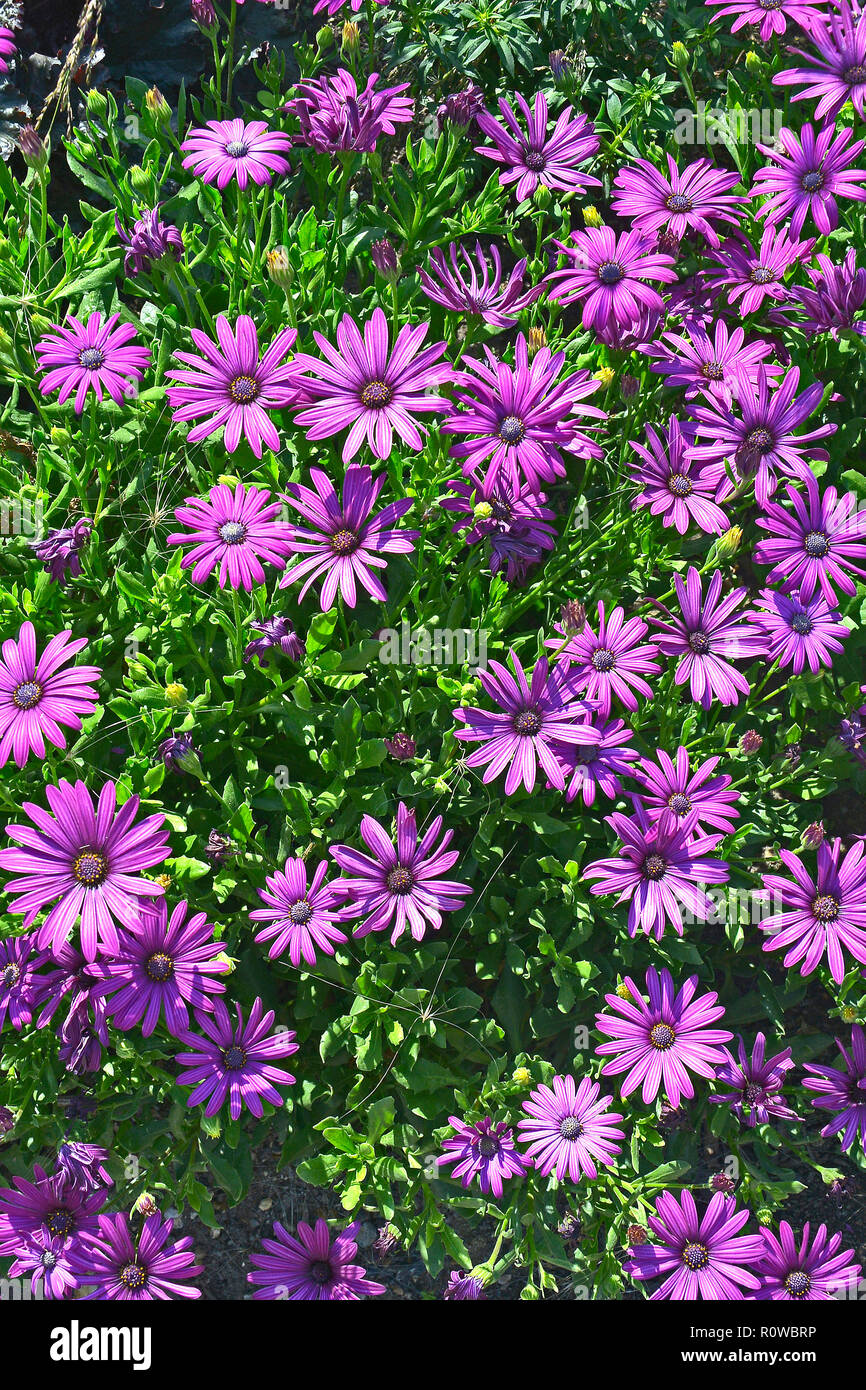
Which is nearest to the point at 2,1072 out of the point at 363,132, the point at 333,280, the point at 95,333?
the point at 95,333

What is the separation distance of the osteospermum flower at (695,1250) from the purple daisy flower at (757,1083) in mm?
218

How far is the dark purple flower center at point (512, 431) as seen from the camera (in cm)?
260

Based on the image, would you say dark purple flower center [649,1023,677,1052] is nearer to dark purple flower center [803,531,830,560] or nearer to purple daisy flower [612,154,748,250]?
dark purple flower center [803,531,830,560]

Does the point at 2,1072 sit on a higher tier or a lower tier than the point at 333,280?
lower

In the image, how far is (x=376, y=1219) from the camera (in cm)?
315

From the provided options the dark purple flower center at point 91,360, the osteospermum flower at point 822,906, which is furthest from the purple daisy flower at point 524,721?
the dark purple flower center at point 91,360

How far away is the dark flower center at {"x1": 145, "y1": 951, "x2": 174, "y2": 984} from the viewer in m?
2.50

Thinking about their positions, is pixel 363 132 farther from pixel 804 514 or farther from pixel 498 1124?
pixel 498 1124

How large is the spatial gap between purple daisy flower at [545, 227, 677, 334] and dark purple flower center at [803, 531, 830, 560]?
0.69 metres

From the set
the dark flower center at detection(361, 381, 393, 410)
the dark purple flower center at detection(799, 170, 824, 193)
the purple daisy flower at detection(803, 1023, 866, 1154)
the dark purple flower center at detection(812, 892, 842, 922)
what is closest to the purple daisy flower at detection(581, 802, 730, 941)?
the dark purple flower center at detection(812, 892, 842, 922)

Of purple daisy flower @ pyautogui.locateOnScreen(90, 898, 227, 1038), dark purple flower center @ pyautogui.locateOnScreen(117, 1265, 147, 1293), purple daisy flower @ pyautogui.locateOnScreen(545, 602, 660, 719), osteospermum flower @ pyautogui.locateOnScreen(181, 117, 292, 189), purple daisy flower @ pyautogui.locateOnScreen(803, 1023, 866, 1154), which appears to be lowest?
dark purple flower center @ pyautogui.locateOnScreen(117, 1265, 147, 1293)

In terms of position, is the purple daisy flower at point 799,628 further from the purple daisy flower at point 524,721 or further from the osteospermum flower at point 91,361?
the osteospermum flower at point 91,361

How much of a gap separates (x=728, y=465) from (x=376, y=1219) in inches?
87.9

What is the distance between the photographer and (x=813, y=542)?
2.78 metres
